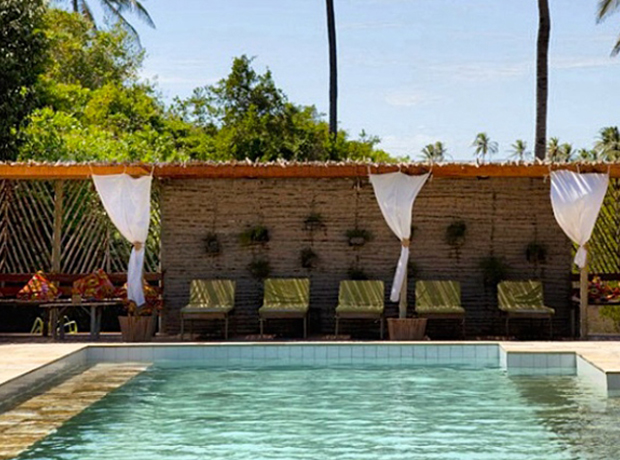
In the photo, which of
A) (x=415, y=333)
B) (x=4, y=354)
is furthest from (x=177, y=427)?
(x=415, y=333)

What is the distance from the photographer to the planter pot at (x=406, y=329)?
460 inches

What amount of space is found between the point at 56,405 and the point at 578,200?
6429 mm

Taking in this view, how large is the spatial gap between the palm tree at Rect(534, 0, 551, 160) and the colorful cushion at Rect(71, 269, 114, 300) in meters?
9.73

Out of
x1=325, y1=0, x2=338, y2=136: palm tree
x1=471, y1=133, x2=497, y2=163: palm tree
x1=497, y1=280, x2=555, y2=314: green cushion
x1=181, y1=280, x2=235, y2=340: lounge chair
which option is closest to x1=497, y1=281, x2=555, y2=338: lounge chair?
x1=497, y1=280, x2=555, y2=314: green cushion

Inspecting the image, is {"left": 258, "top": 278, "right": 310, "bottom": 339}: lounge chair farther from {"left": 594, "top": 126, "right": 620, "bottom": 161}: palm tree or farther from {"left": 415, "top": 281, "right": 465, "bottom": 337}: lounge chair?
{"left": 594, "top": 126, "right": 620, "bottom": 161}: palm tree

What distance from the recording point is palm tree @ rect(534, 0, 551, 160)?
19.3 m

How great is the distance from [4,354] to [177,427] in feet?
10.4

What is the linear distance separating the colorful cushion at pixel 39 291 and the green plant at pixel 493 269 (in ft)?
16.9

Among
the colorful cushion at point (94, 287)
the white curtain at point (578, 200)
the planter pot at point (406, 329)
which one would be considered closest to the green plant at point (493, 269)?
the white curtain at point (578, 200)

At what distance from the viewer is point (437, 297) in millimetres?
12398

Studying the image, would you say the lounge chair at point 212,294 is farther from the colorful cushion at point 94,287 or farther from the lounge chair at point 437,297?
the lounge chair at point 437,297

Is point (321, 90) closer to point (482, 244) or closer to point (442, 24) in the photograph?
point (442, 24)

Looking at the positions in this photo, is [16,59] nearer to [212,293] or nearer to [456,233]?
[212,293]

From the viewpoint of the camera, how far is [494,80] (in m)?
34.1
